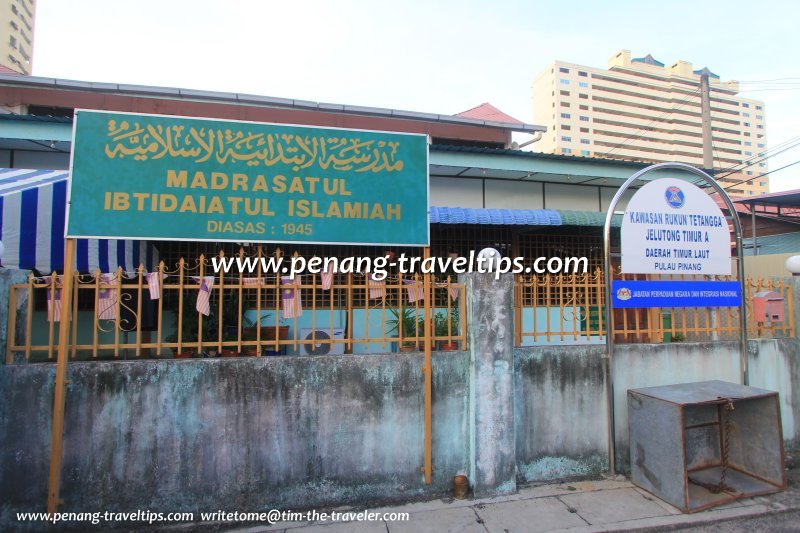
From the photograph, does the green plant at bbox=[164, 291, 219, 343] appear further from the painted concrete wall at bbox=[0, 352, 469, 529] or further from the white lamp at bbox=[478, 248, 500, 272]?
the white lamp at bbox=[478, 248, 500, 272]

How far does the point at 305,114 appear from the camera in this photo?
31.5 ft

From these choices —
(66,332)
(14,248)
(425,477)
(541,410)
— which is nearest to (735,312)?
(541,410)

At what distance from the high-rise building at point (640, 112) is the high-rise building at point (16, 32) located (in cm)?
9149

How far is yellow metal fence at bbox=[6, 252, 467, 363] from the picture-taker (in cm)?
385

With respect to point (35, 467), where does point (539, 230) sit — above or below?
above

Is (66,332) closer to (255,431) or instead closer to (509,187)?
(255,431)

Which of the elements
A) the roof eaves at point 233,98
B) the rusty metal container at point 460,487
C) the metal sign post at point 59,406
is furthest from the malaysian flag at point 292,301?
the roof eaves at point 233,98

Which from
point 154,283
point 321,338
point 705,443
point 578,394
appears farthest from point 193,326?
point 705,443

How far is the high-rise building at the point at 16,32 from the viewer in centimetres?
5917

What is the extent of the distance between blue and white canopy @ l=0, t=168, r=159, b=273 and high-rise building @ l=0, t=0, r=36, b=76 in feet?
232

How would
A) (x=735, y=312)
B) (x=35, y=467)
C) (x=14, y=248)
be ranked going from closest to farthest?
(x=35, y=467) < (x=14, y=248) < (x=735, y=312)

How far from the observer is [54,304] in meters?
3.86

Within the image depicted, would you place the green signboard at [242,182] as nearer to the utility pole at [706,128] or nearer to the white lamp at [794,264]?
the white lamp at [794,264]

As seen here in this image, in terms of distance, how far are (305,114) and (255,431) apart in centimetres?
742
